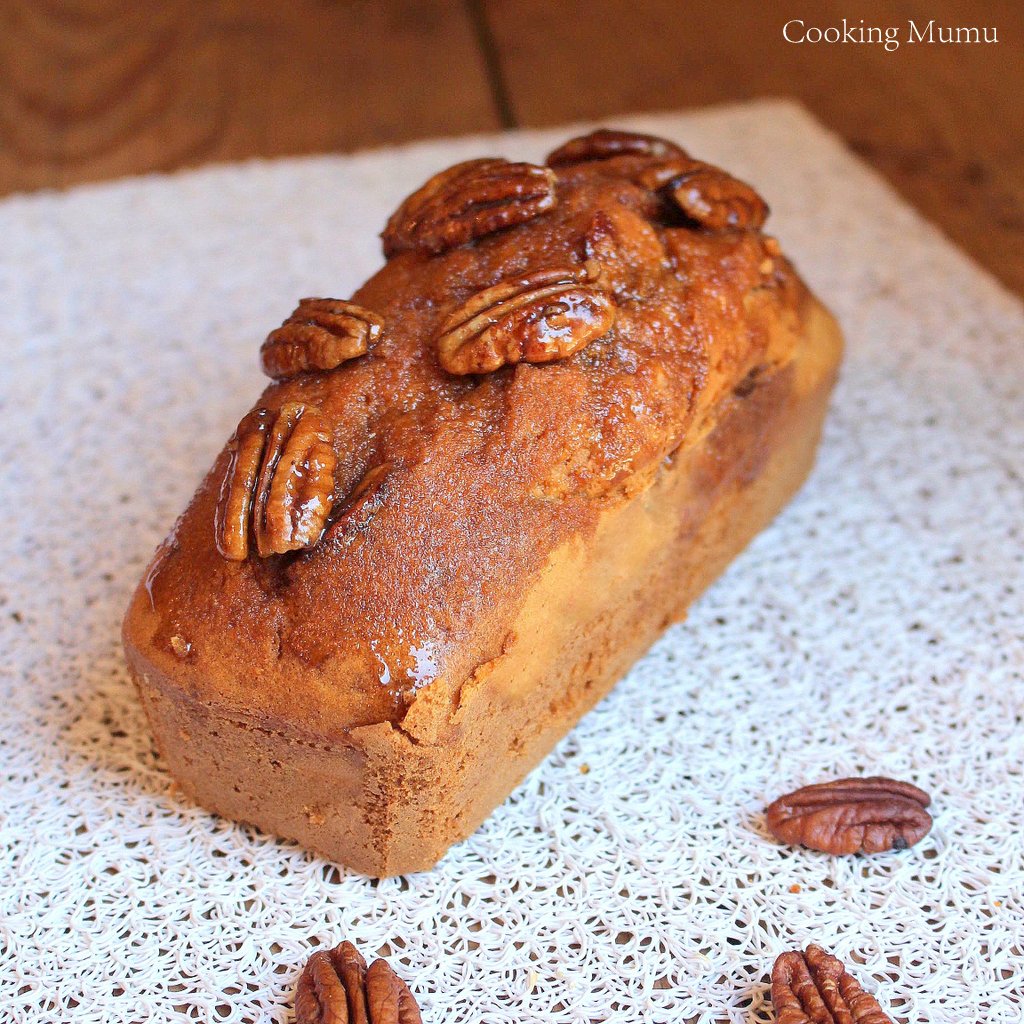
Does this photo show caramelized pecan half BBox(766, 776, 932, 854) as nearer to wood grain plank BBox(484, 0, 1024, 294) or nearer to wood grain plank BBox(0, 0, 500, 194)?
wood grain plank BBox(484, 0, 1024, 294)

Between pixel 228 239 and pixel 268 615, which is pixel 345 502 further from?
pixel 228 239

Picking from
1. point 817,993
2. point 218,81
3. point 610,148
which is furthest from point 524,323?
point 218,81

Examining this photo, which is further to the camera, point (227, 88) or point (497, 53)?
point (497, 53)

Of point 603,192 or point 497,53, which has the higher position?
point 603,192

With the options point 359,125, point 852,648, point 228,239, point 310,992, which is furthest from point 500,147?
point 310,992

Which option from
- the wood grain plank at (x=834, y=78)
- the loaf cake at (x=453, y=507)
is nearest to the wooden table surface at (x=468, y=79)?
the wood grain plank at (x=834, y=78)

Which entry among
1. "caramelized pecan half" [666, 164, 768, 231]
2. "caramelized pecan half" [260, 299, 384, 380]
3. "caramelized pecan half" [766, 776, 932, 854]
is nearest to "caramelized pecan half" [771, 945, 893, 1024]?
"caramelized pecan half" [766, 776, 932, 854]

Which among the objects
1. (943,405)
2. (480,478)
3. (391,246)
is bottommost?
(943,405)

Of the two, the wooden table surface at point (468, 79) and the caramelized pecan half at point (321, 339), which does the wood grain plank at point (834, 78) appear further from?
the caramelized pecan half at point (321, 339)
